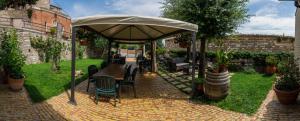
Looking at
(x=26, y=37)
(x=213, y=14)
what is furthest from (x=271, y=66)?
(x=26, y=37)

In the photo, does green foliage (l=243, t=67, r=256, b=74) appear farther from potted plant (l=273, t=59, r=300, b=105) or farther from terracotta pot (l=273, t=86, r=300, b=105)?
terracotta pot (l=273, t=86, r=300, b=105)

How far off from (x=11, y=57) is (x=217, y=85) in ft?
22.7

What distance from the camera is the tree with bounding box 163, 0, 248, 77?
39.0 ft

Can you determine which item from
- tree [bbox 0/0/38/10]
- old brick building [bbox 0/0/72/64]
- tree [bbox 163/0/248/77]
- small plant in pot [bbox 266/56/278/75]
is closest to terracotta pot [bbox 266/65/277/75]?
small plant in pot [bbox 266/56/278/75]

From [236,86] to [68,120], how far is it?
6.60 m

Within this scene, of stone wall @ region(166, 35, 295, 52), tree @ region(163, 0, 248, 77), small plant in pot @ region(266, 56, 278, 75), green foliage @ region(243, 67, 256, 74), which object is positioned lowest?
green foliage @ region(243, 67, 256, 74)

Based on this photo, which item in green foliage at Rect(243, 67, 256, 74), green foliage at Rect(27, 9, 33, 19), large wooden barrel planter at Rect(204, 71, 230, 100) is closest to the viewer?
large wooden barrel planter at Rect(204, 71, 230, 100)

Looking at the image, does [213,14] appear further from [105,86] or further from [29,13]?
[29,13]

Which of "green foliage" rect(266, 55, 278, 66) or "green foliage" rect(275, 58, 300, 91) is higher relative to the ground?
"green foliage" rect(266, 55, 278, 66)

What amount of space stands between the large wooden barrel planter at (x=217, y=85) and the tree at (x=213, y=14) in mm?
3049

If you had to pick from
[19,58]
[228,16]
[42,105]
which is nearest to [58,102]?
[42,105]

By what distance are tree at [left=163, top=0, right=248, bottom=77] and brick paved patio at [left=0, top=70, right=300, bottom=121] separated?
11.1 feet

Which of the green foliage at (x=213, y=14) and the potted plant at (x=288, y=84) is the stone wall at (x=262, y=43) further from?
the potted plant at (x=288, y=84)

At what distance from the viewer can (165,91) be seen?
446 inches
